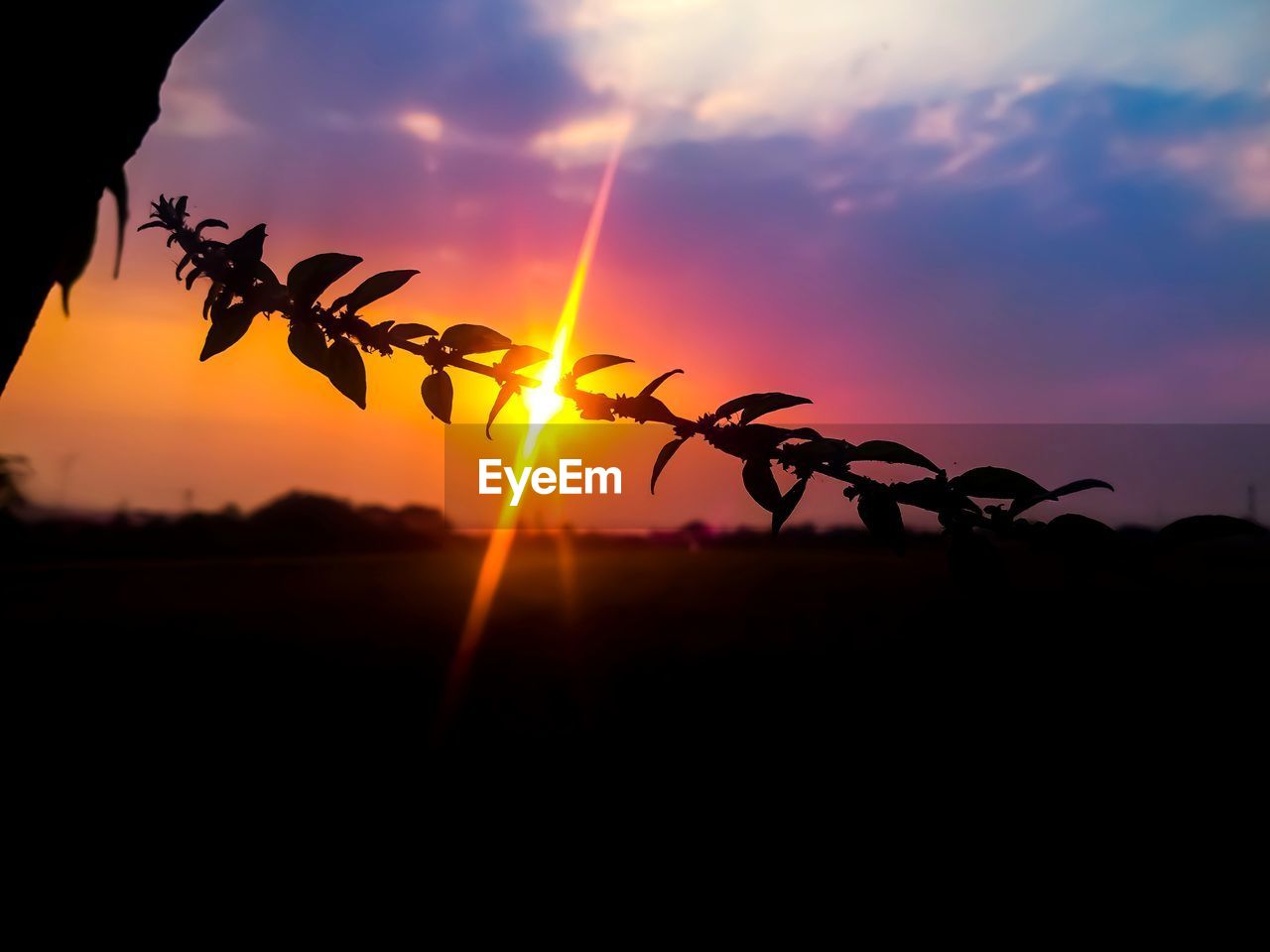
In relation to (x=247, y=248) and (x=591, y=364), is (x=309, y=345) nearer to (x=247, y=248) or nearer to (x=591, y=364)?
(x=247, y=248)

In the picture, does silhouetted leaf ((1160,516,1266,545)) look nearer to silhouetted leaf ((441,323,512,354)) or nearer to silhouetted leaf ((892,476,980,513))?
silhouetted leaf ((892,476,980,513))

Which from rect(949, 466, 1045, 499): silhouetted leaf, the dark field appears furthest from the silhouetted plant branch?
the dark field

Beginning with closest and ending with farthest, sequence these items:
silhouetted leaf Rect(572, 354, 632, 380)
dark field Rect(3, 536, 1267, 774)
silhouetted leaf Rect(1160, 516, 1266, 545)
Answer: silhouetted leaf Rect(1160, 516, 1266, 545) < silhouetted leaf Rect(572, 354, 632, 380) < dark field Rect(3, 536, 1267, 774)

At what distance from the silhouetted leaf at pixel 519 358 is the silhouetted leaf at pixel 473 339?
12 mm

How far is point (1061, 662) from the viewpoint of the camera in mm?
8680

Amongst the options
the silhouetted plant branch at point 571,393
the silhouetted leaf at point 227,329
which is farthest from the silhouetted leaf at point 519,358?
the silhouetted leaf at point 227,329

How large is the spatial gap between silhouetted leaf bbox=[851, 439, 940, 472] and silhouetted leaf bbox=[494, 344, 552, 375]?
1.38 ft

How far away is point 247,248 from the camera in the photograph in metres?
1.24

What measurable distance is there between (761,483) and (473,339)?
436 millimetres

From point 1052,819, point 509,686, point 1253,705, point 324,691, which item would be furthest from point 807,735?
→ point 324,691

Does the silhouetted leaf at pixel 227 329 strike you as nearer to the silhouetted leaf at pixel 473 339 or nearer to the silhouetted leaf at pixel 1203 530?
the silhouetted leaf at pixel 473 339

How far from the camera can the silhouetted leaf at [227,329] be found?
3.90 ft

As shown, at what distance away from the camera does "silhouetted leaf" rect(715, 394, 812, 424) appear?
3.50ft

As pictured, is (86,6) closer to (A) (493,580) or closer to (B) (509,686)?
(B) (509,686)
